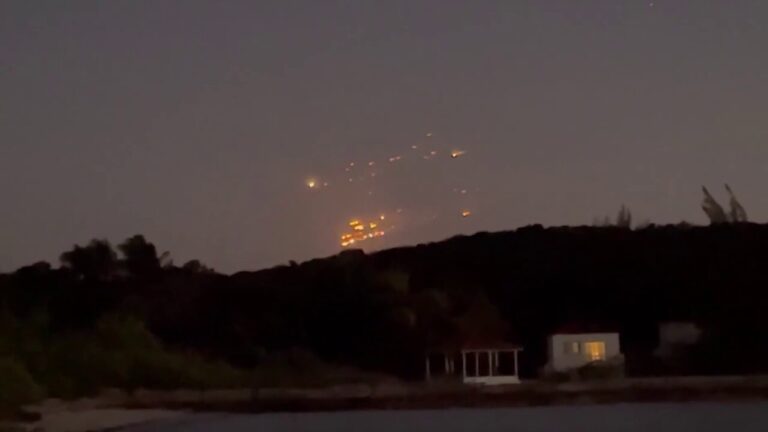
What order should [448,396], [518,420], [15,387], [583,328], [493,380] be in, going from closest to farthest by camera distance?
1. [15,387]
2. [518,420]
3. [448,396]
4. [493,380]
5. [583,328]

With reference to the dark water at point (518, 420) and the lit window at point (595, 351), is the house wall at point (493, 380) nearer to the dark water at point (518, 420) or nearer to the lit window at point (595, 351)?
the lit window at point (595, 351)

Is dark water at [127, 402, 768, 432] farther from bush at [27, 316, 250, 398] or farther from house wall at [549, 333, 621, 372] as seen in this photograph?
house wall at [549, 333, 621, 372]

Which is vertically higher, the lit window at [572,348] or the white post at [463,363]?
the lit window at [572,348]

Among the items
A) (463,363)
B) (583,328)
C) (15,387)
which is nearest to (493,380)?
(463,363)

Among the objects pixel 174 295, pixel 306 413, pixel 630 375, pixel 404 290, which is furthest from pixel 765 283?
pixel 174 295

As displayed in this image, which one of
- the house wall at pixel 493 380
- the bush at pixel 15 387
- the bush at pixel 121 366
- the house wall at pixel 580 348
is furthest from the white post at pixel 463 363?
the bush at pixel 15 387

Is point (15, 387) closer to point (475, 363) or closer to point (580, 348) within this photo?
point (475, 363)

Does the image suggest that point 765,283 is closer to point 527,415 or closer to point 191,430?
point 527,415
